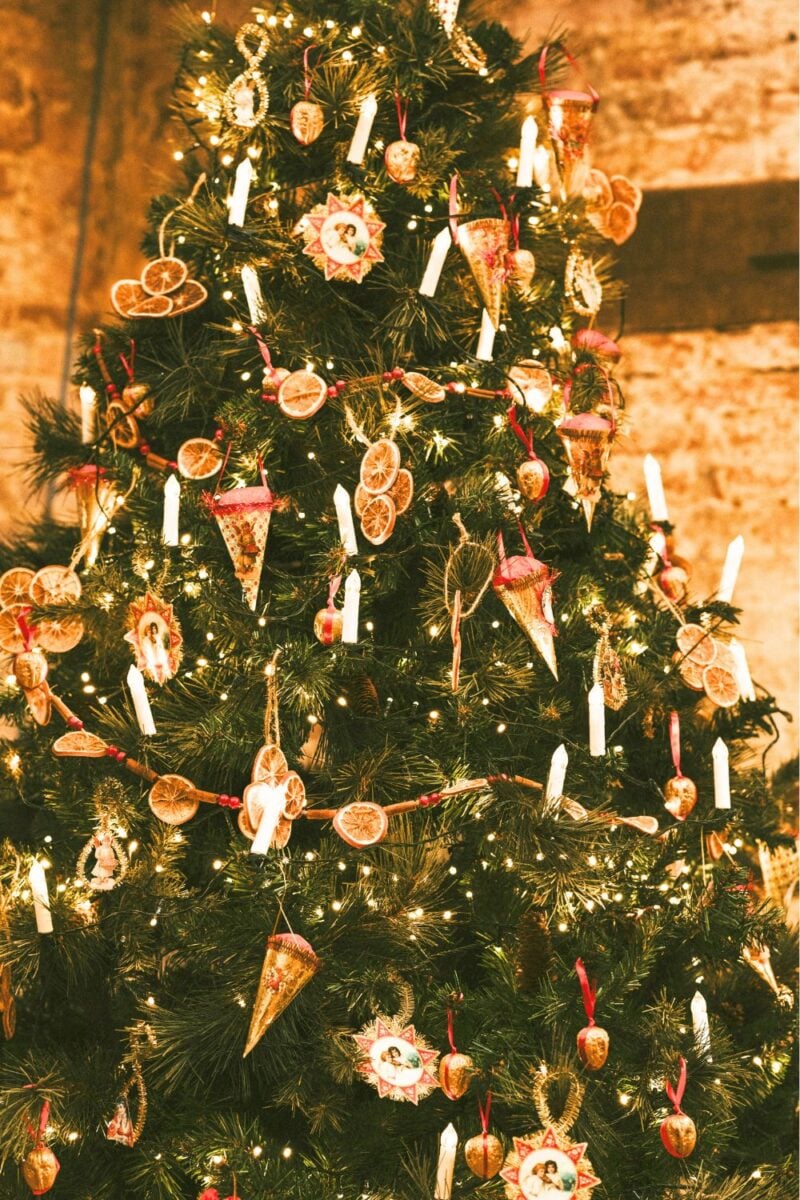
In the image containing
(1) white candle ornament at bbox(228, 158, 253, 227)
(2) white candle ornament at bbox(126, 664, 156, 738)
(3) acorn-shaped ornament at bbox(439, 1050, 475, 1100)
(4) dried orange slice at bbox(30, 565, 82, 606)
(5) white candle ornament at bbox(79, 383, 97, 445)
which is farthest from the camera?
(5) white candle ornament at bbox(79, 383, 97, 445)

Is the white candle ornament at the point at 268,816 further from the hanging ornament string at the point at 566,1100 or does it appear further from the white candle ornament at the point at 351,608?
the hanging ornament string at the point at 566,1100

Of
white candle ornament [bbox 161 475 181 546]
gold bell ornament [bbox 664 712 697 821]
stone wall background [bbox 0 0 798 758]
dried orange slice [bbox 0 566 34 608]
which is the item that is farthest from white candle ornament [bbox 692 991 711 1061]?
stone wall background [bbox 0 0 798 758]

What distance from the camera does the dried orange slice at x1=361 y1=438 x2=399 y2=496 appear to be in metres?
1.60

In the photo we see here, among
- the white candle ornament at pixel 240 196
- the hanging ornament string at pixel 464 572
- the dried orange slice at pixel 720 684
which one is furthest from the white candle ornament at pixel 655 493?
the white candle ornament at pixel 240 196

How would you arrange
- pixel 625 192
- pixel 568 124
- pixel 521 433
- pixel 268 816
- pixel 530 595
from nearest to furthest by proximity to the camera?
pixel 268 816 < pixel 530 595 < pixel 521 433 < pixel 568 124 < pixel 625 192

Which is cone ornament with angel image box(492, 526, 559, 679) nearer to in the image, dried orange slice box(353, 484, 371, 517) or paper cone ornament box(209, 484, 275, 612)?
dried orange slice box(353, 484, 371, 517)

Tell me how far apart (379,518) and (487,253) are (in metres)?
0.42

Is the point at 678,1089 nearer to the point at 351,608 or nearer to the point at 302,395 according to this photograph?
the point at 351,608

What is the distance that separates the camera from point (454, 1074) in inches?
57.5

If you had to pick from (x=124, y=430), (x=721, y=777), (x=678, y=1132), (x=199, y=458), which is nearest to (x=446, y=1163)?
(x=678, y=1132)

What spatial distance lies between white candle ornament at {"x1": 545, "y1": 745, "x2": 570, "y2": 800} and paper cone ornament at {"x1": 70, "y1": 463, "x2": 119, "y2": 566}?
2.41 ft

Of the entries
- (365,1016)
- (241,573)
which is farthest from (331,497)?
(365,1016)

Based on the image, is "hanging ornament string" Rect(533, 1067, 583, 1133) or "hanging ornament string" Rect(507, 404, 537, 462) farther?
"hanging ornament string" Rect(507, 404, 537, 462)

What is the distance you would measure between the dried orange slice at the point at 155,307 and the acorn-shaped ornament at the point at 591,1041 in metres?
1.10
